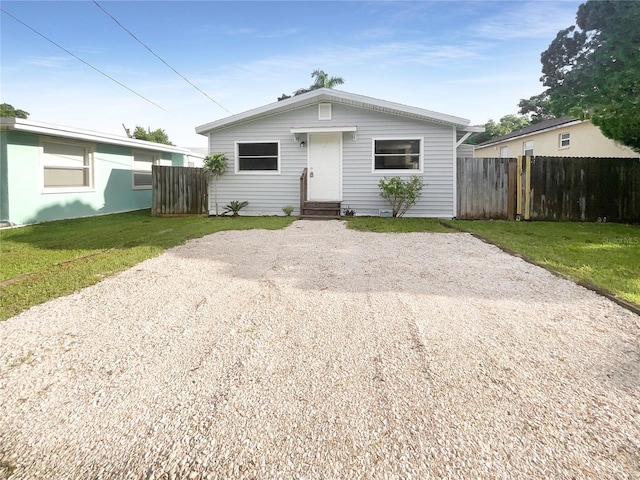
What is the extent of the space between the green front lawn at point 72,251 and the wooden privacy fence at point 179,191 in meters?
2.11

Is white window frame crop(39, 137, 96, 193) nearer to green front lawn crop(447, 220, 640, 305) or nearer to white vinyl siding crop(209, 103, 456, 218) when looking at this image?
white vinyl siding crop(209, 103, 456, 218)

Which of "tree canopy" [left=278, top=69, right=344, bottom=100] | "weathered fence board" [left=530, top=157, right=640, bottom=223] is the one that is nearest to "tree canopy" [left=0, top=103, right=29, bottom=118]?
"tree canopy" [left=278, top=69, right=344, bottom=100]

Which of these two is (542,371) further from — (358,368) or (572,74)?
(572,74)

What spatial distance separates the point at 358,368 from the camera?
8.03 ft

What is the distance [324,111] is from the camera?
11469mm

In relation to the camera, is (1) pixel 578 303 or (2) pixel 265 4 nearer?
(1) pixel 578 303

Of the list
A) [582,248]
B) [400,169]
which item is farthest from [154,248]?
[400,169]

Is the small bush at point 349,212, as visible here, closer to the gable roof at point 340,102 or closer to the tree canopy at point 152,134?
the gable roof at point 340,102

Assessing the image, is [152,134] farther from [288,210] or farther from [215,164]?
[288,210]

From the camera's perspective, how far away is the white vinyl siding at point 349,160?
11.2 meters

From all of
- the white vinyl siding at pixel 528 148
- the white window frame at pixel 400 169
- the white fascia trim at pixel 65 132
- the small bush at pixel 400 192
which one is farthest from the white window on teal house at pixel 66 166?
the white vinyl siding at pixel 528 148

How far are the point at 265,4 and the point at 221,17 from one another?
192 cm

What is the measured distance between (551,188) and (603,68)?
730cm

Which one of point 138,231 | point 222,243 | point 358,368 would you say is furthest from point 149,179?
point 358,368
